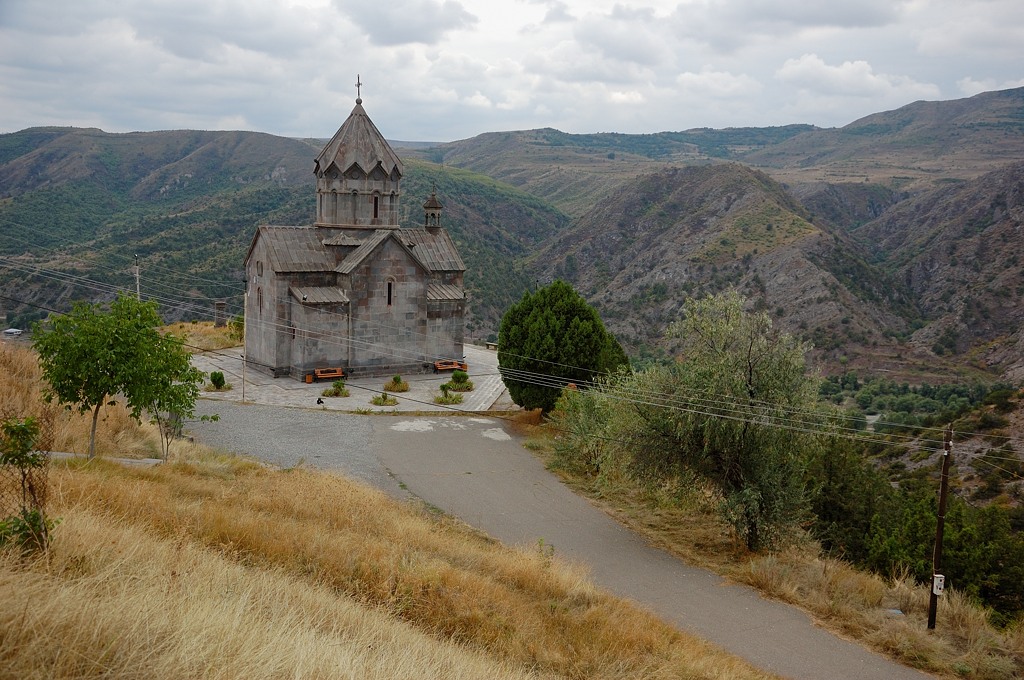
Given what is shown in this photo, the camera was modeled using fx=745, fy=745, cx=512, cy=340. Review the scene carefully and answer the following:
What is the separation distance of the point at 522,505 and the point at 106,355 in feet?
26.8

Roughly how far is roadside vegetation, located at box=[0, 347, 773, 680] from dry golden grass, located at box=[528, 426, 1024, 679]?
114 inches

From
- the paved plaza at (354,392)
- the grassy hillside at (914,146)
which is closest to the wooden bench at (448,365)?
the paved plaza at (354,392)

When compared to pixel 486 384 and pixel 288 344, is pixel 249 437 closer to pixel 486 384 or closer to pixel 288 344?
pixel 288 344

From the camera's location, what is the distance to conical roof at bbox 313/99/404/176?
23.6m

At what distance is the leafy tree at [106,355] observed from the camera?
9.79 metres

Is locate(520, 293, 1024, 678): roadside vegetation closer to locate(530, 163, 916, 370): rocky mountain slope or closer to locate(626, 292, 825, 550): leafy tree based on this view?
locate(626, 292, 825, 550): leafy tree

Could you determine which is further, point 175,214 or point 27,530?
point 175,214

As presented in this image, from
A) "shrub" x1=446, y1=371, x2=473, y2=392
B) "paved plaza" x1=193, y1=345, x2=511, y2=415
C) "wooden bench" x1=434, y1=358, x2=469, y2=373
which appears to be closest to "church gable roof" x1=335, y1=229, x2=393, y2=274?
"paved plaza" x1=193, y1=345, x2=511, y2=415

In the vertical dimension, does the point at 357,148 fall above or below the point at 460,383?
above

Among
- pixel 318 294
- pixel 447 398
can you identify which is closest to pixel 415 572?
pixel 447 398

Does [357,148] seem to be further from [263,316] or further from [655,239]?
[655,239]

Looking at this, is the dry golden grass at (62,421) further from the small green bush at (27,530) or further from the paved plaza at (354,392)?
the paved plaza at (354,392)

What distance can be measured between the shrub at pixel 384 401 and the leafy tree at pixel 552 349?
3333 millimetres

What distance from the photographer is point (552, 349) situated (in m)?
20.6
